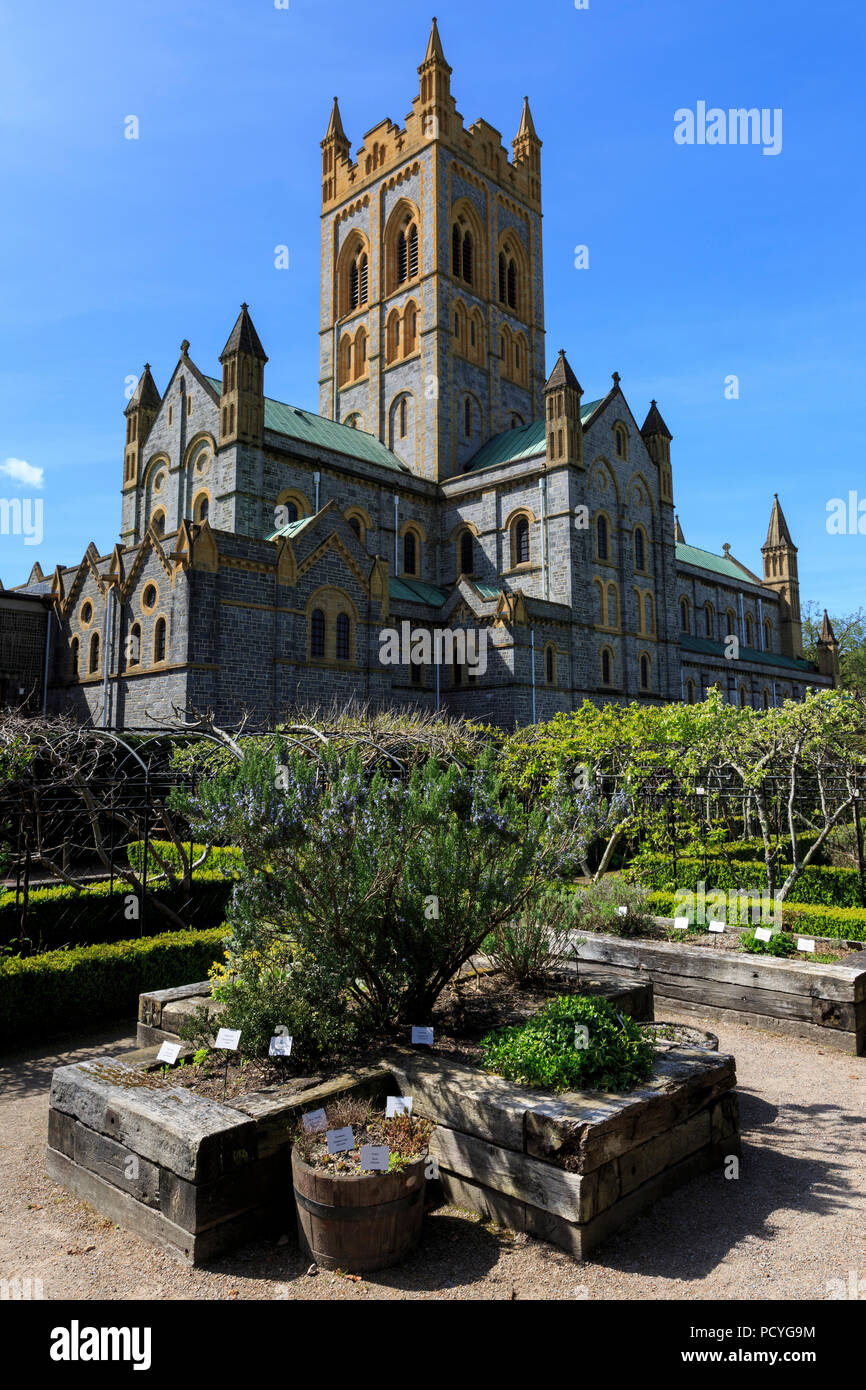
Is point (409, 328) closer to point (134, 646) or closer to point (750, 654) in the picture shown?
point (134, 646)

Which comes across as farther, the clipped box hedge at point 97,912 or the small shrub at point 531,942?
the clipped box hedge at point 97,912

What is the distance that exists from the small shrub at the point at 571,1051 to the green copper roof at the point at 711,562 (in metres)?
51.6

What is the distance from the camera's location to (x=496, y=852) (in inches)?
258

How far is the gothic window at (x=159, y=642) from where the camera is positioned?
26.4 m

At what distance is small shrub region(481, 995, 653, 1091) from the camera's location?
532cm

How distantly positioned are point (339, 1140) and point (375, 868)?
1990mm

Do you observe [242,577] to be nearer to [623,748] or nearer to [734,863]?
[623,748]

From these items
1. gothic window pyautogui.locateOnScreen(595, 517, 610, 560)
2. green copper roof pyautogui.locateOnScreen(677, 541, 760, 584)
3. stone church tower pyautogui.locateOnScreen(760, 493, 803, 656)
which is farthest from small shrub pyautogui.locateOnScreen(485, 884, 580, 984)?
stone church tower pyautogui.locateOnScreen(760, 493, 803, 656)

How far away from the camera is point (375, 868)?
618 cm

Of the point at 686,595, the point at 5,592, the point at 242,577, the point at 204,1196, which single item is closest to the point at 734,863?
the point at 204,1196

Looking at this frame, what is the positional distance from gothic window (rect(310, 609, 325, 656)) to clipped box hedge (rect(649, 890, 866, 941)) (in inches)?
769

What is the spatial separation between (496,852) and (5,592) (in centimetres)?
3134

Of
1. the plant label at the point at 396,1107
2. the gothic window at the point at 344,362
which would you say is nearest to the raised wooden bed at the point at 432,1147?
the plant label at the point at 396,1107

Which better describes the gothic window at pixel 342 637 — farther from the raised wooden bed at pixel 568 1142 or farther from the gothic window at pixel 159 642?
the raised wooden bed at pixel 568 1142
